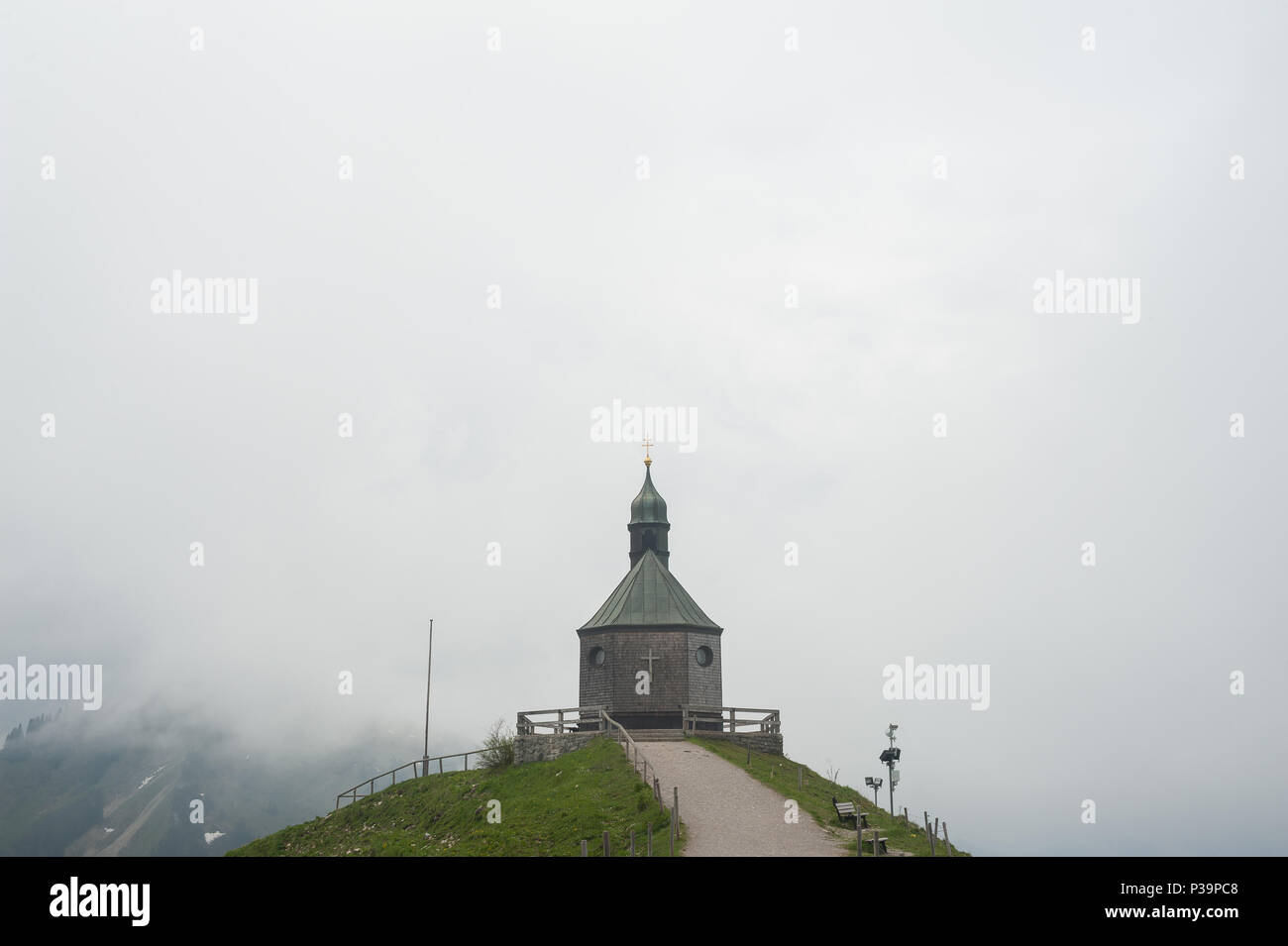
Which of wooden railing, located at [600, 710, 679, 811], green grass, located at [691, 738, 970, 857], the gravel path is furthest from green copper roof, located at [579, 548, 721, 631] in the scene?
the gravel path

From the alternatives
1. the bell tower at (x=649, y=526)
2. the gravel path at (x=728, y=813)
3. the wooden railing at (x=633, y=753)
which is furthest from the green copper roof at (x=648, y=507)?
the gravel path at (x=728, y=813)

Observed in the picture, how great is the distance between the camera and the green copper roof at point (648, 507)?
62812mm

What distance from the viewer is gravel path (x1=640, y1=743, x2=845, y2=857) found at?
32.6 metres

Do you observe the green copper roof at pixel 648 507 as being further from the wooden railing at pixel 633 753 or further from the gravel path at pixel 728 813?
the gravel path at pixel 728 813

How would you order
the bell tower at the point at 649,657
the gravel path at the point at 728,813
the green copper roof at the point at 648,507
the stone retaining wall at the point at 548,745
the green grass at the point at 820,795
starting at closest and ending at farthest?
the gravel path at the point at 728,813, the green grass at the point at 820,795, the stone retaining wall at the point at 548,745, the bell tower at the point at 649,657, the green copper roof at the point at 648,507

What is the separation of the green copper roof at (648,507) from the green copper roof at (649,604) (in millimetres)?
3379

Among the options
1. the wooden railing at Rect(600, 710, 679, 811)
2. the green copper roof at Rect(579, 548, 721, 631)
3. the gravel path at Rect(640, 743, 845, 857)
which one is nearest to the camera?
the gravel path at Rect(640, 743, 845, 857)

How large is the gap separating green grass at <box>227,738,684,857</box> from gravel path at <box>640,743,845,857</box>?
3.26 ft

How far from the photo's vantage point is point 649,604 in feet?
186

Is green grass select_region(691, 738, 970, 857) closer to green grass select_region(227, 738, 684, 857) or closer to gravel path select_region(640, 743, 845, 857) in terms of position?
gravel path select_region(640, 743, 845, 857)
